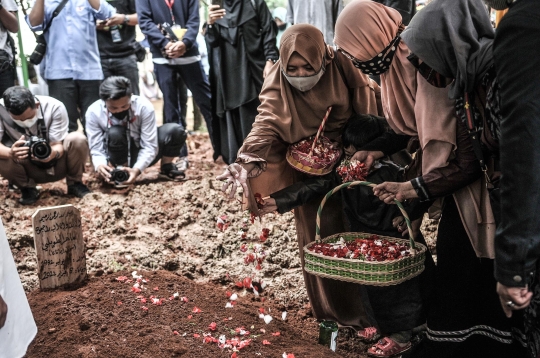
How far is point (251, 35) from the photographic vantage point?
18.8 feet

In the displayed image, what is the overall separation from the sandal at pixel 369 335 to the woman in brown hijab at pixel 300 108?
1.86 ft

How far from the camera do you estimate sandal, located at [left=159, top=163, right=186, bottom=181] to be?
6.22m

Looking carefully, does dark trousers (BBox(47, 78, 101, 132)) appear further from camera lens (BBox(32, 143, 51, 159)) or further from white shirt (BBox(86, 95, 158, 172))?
camera lens (BBox(32, 143, 51, 159))

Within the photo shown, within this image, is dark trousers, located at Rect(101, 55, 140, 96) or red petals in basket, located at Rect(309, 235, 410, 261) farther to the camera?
dark trousers, located at Rect(101, 55, 140, 96)

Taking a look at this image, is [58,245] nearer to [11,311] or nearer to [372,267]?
[11,311]

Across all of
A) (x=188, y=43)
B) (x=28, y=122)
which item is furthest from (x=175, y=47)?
(x=28, y=122)

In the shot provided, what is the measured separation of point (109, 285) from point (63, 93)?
325 centimetres

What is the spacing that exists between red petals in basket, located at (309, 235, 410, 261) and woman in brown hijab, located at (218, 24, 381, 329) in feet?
1.33

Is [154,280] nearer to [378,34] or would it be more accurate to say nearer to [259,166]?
[259,166]

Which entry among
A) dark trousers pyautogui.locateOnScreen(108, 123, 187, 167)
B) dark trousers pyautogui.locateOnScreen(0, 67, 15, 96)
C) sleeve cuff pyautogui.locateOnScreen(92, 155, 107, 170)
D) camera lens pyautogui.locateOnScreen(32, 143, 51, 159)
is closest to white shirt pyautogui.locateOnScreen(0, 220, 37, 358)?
camera lens pyautogui.locateOnScreen(32, 143, 51, 159)

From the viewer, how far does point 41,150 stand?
18.1ft

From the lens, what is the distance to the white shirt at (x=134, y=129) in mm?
5895

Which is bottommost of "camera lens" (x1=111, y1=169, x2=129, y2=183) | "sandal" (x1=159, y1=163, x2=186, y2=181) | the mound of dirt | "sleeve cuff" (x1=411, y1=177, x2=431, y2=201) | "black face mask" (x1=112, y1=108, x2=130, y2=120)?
"sandal" (x1=159, y1=163, x2=186, y2=181)

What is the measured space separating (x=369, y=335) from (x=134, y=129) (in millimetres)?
3516
